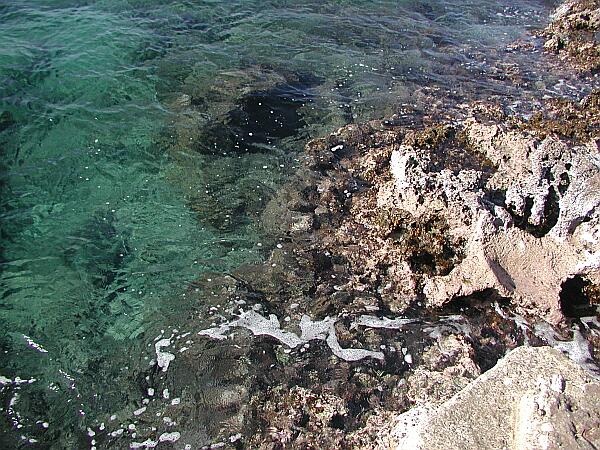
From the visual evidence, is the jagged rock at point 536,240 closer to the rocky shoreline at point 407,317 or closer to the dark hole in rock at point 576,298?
the rocky shoreline at point 407,317

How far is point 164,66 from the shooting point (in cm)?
1423

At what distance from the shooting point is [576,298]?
8.42 m

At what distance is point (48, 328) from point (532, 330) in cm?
778

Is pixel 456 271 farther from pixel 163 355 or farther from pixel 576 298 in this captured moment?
pixel 163 355

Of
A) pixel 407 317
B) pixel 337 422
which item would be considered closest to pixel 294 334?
pixel 337 422

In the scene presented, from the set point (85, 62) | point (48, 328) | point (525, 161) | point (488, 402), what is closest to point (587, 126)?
point (525, 161)

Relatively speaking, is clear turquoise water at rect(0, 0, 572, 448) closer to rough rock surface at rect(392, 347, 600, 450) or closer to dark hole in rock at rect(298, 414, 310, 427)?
dark hole in rock at rect(298, 414, 310, 427)

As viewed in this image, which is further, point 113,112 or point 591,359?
point 113,112

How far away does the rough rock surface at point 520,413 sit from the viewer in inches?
208

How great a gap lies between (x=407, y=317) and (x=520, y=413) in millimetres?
2767

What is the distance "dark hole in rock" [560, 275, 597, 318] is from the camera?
27.0ft

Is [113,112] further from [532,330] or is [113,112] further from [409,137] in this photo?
[532,330]

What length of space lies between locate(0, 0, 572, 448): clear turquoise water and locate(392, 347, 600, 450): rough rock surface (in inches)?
174

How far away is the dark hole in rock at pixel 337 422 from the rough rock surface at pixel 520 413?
0.88 meters
